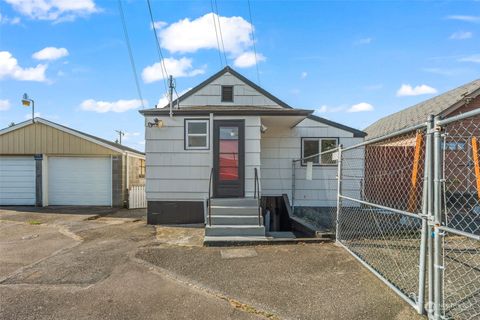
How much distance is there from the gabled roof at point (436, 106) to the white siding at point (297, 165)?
5896 millimetres

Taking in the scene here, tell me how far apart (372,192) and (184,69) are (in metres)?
7.66

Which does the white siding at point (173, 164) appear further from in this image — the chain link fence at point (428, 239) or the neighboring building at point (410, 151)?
the neighboring building at point (410, 151)

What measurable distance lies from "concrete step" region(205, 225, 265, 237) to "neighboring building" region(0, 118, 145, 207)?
8728mm

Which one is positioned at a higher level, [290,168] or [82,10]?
[82,10]

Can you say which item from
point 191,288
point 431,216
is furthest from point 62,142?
point 431,216

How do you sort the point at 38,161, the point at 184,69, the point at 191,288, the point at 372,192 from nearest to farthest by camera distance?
the point at 191,288 → the point at 184,69 → the point at 372,192 → the point at 38,161

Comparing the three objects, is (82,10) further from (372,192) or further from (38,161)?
(372,192)

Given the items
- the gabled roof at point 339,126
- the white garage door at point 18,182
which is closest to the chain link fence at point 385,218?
the gabled roof at point 339,126

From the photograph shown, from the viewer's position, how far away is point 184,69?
10.3 m

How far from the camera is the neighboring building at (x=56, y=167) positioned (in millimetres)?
14117

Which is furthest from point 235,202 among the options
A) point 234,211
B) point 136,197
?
point 136,197

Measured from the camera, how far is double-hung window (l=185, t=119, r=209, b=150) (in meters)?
9.16

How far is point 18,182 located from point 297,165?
1233cm

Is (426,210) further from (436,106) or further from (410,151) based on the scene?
(436,106)
